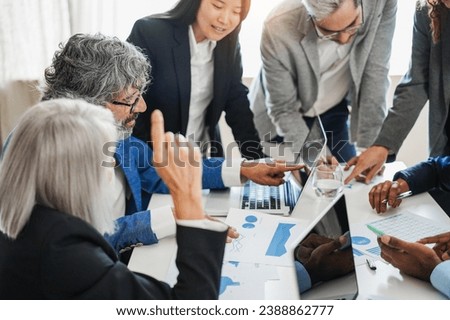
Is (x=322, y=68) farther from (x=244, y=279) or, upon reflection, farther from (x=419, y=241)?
(x=244, y=279)

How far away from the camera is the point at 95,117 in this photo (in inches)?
35.9

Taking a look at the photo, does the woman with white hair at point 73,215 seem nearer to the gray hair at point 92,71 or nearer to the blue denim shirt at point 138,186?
the blue denim shirt at point 138,186

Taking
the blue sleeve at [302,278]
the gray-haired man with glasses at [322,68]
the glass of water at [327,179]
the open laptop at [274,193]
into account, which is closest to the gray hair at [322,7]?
the gray-haired man with glasses at [322,68]

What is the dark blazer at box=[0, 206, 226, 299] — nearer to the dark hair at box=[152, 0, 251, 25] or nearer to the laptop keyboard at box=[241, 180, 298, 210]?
the laptop keyboard at box=[241, 180, 298, 210]

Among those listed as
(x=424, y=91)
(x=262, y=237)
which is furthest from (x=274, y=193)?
(x=424, y=91)

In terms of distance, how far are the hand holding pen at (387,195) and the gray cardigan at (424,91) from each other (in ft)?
0.88

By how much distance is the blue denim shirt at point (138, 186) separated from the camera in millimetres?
1222

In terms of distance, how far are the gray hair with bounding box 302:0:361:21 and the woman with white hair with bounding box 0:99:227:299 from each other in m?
0.89

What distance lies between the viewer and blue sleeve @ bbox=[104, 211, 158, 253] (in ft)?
4.00

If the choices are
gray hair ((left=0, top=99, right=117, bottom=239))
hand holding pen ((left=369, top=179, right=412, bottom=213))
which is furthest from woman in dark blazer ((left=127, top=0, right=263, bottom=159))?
gray hair ((left=0, top=99, right=117, bottom=239))

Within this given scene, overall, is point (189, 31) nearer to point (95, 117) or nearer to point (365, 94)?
point (365, 94)

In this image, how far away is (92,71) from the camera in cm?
131
